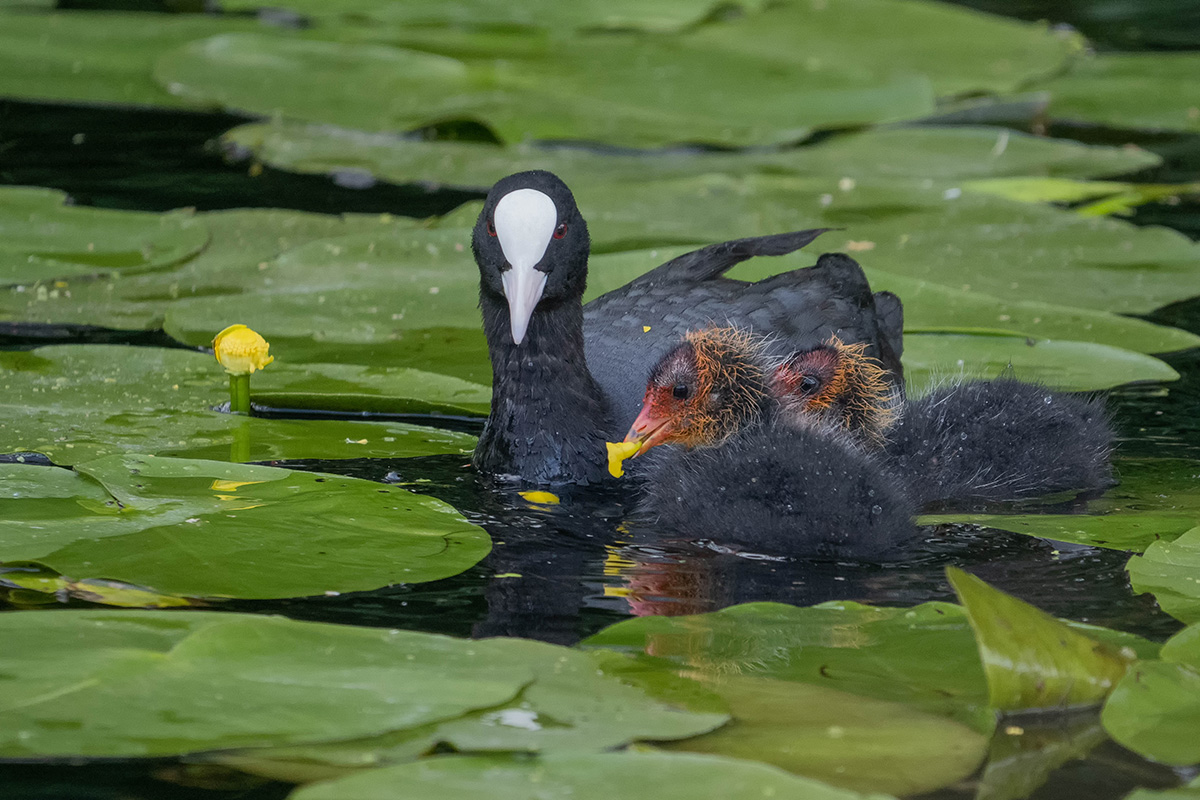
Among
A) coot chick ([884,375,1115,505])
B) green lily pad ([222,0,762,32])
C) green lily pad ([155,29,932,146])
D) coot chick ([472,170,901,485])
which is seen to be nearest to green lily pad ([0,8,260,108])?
green lily pad ([155,29,932,146])

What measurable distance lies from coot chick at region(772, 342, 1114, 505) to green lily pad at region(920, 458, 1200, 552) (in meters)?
0.09

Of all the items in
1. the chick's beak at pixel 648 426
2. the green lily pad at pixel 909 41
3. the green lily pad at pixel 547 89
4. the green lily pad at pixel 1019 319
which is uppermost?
the green lily pad at pixel 909 41

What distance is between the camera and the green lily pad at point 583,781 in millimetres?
1682

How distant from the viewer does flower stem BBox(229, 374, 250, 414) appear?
3.18m

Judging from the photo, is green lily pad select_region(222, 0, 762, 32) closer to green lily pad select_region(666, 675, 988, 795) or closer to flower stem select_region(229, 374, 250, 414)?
flower stem select_region(229, 374, 250, 414)

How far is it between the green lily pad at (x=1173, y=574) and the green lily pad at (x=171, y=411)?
4.67 feet

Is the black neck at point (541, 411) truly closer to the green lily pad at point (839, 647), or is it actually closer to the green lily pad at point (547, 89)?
the green lily pad at point (839, 647)

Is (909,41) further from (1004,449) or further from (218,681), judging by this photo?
(218,681)

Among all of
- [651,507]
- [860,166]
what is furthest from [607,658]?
[860,166]

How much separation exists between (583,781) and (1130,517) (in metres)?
1.47

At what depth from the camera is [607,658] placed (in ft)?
7.00

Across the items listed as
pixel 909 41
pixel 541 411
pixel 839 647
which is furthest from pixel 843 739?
pixel 909 41

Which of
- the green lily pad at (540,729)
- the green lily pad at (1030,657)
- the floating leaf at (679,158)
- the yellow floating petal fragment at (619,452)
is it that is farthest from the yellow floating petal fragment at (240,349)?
the floating leaf at (679,158)

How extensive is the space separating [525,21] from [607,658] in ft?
17.5
